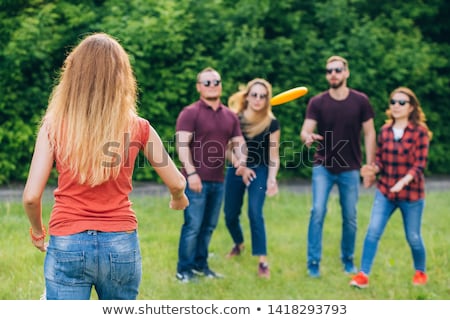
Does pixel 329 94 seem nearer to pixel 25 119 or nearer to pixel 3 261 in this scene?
pixel 3 261

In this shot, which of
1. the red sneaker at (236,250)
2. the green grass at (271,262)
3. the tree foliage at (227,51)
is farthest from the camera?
the tree foliage at (227,51)

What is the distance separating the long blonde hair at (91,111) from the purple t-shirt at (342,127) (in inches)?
142

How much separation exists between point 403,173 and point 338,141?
2.24 ft

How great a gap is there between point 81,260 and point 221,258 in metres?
4.01

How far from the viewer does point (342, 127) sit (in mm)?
6395

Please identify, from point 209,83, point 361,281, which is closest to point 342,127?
point 209,83

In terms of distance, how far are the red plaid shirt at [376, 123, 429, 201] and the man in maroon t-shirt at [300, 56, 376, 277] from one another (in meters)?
0.43

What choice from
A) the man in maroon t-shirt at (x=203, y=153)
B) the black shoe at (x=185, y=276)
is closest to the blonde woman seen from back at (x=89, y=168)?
the man in maroon t-shirt at (x=203, y=153)

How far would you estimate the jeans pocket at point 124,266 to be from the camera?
2986 millimetres

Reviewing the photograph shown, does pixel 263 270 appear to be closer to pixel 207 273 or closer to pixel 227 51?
pixel 207 273

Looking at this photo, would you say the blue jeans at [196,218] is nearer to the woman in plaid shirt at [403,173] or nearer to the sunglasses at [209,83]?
the sunglasses at [209,83]

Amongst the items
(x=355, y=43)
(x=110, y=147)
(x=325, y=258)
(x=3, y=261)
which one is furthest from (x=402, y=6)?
(x=110, y=147)

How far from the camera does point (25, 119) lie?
9156 millimetres

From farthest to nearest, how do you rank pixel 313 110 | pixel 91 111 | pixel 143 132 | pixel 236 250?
pixel 236 250 → pixel 313 110 → pixel 143 132 → pixel 91 111
